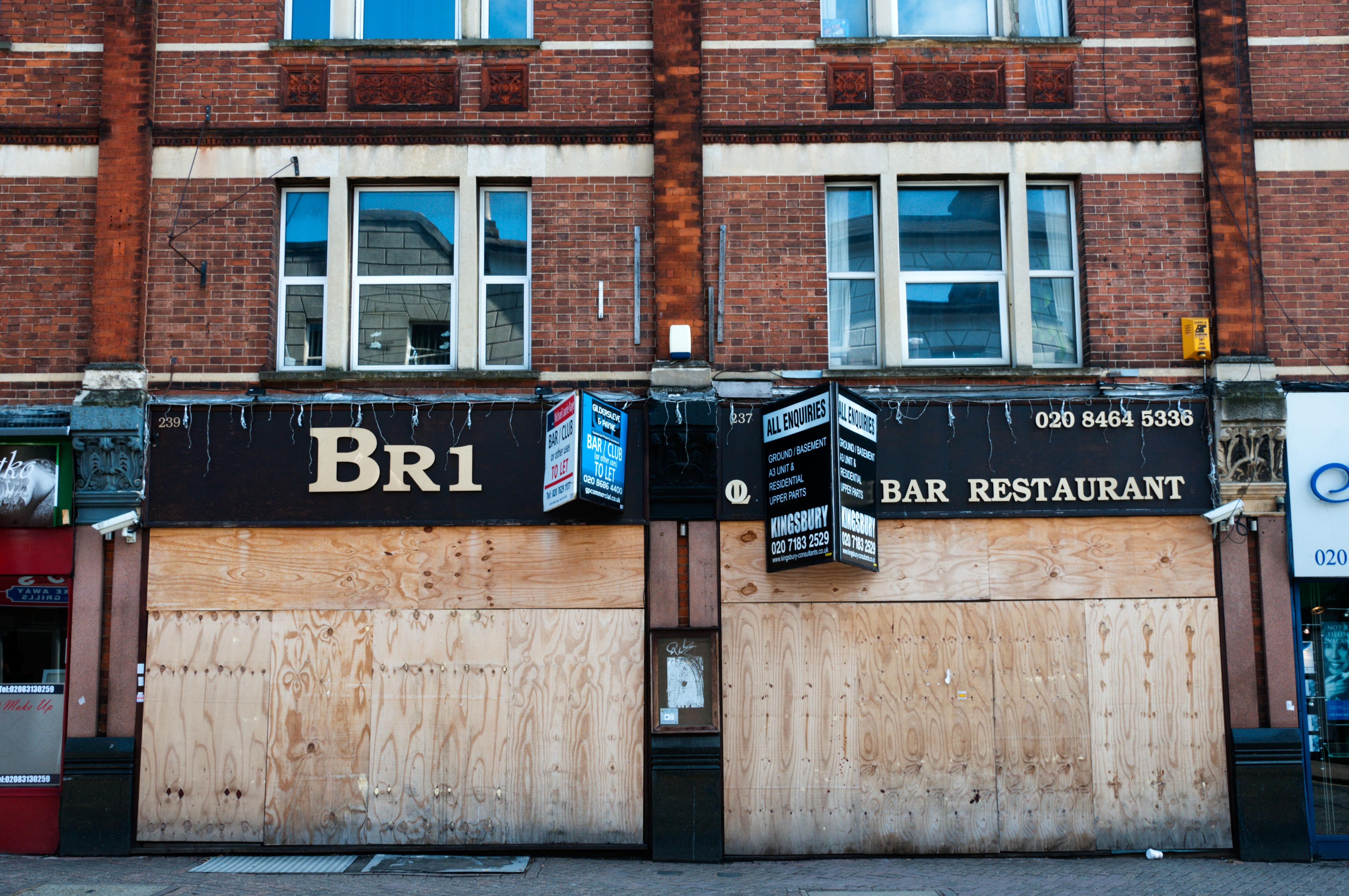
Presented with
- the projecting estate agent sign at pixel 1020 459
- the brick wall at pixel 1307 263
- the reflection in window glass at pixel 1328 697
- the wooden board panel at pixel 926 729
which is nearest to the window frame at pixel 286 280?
the projecting estate agent sign at pixel 1020 459

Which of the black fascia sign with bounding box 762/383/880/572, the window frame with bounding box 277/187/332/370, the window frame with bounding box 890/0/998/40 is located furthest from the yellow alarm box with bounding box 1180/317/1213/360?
the window frame with bounding box 277/187/332/370

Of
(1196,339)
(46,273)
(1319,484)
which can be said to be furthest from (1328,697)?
(46,273)

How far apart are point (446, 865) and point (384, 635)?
2.06m

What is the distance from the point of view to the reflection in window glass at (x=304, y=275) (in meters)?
10.2

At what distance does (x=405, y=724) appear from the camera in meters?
9.41

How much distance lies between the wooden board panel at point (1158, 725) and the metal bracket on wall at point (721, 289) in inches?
167

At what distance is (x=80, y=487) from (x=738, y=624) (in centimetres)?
614

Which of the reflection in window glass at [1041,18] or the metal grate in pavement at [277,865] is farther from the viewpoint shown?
the reflection in window glass at [1041,18]

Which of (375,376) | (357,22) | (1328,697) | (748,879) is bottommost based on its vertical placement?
(748,879)

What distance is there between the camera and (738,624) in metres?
9.49

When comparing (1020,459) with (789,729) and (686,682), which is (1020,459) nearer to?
(789,729)

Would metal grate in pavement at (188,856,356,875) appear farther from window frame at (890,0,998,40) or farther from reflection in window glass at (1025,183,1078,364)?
window frame at (890,0,998,40)

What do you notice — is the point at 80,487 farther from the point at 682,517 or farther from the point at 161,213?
the point at 682,517

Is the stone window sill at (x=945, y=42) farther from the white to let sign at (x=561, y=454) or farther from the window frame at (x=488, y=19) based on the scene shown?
the white to let sign at (x=561, y=454)
